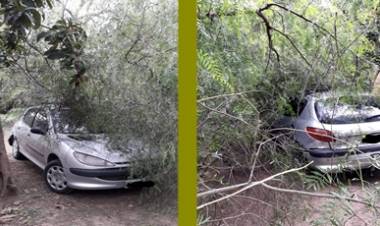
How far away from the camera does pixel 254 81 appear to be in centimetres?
234

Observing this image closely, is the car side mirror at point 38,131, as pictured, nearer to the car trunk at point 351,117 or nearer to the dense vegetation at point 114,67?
the dense vegetation at point 114,67

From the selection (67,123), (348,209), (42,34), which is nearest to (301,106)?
(348,209)

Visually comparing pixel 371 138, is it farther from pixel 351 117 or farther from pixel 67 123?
pixel 67 123

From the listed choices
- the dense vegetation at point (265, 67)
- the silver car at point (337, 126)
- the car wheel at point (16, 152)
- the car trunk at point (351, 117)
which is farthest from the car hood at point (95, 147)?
the car trunk at point (351, 117)

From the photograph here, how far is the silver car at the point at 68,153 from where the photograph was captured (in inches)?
101

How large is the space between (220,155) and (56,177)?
1238mm

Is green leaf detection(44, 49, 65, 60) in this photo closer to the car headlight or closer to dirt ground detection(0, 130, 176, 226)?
the car headlight

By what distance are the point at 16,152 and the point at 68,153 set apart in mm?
507

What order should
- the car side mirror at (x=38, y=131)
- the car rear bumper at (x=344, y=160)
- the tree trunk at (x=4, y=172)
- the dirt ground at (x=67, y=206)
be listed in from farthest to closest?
1. the tree trunk at (x=4, y=172)
2. the car side mirror at (x=38, y=131)
3. the dirt ground at (x=67, y=206)
4. the car rear bumper at (x=344, y=160)

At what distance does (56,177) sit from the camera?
9.11 feet

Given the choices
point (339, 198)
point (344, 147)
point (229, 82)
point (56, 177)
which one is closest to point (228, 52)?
point (229, 82)

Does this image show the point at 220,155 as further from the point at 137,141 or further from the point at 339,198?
the point at 339,198

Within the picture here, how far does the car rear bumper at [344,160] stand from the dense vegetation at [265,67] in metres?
0.15

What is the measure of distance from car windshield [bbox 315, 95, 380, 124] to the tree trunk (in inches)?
81.6
